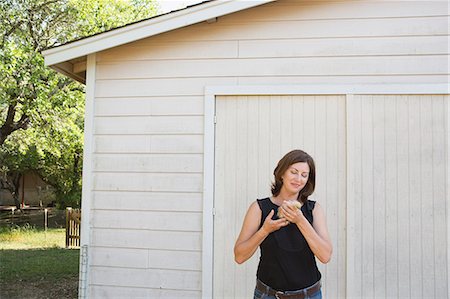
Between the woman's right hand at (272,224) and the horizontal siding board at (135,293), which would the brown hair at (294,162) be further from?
the horizontal siding board at (135,293)

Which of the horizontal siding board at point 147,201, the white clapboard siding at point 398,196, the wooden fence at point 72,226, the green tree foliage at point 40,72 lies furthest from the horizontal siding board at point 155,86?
the wooden fence at point 72,226

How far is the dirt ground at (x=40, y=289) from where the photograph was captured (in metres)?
6.03

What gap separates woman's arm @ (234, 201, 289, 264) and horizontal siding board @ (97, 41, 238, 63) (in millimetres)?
2099

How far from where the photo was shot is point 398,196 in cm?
382

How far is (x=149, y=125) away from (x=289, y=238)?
2235 mm

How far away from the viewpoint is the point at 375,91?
3873mm

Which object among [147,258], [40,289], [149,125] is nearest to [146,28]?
[149,125]

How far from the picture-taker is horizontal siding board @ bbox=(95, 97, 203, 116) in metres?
4.08

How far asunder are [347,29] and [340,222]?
1695 mm

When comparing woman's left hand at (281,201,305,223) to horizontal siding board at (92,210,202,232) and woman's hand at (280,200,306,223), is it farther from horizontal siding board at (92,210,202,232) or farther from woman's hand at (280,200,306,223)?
horizontal siding board at (92,210,202,232)

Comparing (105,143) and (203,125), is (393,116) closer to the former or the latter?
(203,125)

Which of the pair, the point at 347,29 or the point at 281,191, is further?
the point at 347,29

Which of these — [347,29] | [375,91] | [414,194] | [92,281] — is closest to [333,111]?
[375,91]

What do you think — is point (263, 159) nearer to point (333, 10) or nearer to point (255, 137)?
point (255, 137)
